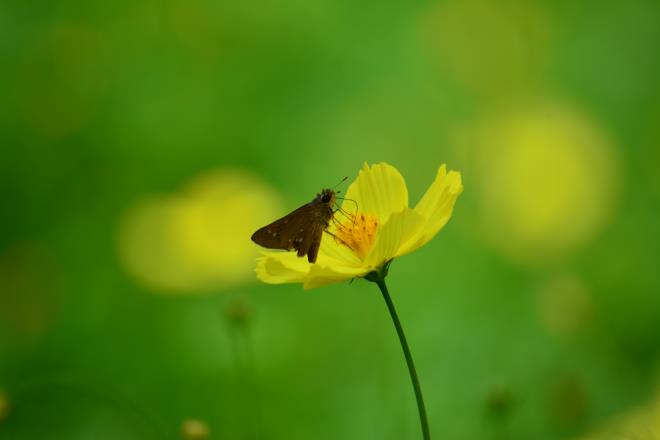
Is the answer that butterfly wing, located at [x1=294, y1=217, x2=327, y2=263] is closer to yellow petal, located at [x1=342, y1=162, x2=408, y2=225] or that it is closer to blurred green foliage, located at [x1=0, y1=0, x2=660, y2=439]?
yellow petal, located at [x1=342, y1=162, x2=408, y2=225]

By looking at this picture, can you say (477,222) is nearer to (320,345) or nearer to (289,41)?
(320,345)

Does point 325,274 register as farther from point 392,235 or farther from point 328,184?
point 328,184

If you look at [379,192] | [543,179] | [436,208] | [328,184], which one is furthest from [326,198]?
[543,179]

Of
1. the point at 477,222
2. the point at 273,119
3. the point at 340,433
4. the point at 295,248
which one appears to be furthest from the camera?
the point at 273,119

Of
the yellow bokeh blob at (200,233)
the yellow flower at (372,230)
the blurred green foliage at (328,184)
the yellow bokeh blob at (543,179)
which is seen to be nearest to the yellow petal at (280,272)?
the yellow flower at (372,230)

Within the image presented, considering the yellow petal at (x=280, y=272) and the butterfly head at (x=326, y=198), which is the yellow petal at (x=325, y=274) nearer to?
the yellow petal at (x=280, y=272)

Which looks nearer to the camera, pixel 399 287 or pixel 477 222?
pixel 399 287

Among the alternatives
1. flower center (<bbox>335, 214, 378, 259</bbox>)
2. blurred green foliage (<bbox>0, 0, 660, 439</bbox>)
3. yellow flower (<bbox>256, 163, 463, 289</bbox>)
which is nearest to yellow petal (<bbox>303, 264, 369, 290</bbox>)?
yellow flower (<bbox>256, 163, 463, 289</bbox>)

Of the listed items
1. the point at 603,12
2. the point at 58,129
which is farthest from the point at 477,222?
the point at 58,129
